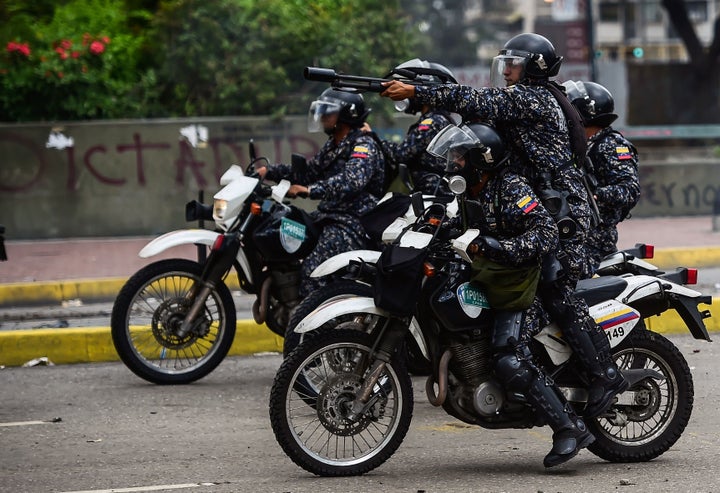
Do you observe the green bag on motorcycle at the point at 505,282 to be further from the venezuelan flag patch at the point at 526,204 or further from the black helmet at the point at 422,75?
the black helmet at the point at 422,75

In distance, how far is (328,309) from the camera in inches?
220

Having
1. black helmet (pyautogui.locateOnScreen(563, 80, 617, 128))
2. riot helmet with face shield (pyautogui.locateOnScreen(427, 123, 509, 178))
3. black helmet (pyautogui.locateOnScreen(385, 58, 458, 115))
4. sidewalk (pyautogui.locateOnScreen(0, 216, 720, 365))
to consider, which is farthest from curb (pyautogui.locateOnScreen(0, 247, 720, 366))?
riot helmet with face shield (pyautogui.locateOnScreen(427, 123, 509, 178))

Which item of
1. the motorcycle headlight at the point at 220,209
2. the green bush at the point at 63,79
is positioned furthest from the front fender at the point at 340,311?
the green bush at the point at 63,79

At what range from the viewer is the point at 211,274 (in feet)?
25.7

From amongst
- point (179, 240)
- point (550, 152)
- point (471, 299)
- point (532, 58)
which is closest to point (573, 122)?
point (550, 152)

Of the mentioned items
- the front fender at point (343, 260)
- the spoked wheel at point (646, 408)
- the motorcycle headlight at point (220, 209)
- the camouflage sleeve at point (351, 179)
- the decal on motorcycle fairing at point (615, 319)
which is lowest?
the spoked wheel at point (646, 408)

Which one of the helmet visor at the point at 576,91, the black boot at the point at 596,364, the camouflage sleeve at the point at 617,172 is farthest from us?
the helmet visor at the point at 576,91

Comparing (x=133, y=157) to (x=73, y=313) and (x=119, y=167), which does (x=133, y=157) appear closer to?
(x=119, y=167)

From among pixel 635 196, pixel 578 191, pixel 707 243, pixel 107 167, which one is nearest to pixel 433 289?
pixel 578 191

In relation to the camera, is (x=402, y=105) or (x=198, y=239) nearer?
(x=402, y=105)

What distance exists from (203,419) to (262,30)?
11.1 meters

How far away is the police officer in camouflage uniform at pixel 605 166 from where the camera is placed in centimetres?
702

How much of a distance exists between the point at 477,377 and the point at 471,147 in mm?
1015

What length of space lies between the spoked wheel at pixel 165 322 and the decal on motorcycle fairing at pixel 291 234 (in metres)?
0.51
